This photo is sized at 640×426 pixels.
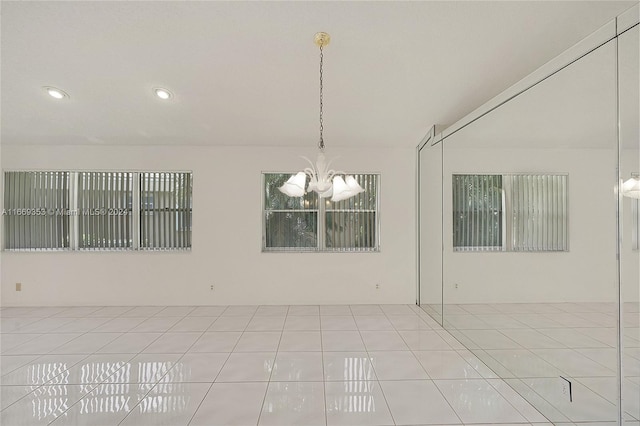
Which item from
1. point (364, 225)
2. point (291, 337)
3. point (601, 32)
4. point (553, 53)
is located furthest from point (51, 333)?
point (553, 53)

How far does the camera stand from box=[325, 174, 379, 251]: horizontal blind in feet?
16.1

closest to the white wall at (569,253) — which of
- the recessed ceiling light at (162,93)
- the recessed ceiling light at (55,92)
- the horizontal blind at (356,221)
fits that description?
the horizontal blind at (356,221)

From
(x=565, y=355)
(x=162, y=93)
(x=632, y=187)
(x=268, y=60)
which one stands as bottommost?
(x=565, y=355)

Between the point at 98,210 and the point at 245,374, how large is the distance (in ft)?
13.0

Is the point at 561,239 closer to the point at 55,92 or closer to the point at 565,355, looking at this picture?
the point at 565,355

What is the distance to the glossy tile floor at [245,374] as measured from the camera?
2074 mm

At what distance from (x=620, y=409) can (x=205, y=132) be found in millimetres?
4831

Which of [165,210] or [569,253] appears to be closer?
[569,253]

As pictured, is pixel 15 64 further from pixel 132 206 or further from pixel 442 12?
pixel 442 12

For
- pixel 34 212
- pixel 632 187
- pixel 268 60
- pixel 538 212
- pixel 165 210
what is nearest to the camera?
pixel 632 187

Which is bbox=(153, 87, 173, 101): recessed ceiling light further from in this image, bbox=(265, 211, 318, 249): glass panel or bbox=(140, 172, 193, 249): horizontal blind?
bbox=(265, 211, 318, 249): glass panel

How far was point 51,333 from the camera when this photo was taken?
11.7 ft

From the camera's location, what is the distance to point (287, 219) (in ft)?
16.1

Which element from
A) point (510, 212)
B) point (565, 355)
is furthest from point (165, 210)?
point (565, 355)
